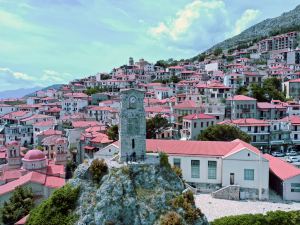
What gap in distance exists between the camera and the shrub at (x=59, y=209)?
87.5 feet

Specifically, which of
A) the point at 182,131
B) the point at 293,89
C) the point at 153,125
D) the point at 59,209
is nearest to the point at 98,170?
the point at 59,209

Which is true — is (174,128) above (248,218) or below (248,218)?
above

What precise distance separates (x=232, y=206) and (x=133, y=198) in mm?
12222

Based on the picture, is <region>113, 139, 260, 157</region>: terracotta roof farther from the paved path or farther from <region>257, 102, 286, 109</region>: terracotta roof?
→ <region>257, 102, 286, 109</region>: terracotta roof

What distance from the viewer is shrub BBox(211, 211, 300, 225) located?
2749 cm

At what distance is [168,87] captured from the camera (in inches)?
3661

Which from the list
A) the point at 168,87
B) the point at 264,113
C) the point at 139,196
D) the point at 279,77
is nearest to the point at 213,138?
the point at 264,113

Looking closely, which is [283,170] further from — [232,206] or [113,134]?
[113,134]

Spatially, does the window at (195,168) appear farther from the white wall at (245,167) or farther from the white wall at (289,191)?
the white wall at (289,191)

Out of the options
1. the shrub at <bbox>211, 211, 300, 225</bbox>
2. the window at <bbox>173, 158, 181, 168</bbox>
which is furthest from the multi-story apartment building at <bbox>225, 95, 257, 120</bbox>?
the shrub at <bbox>211, 211, 300, 225</bbox>

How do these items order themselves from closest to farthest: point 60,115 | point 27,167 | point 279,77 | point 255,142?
point 27,167
point 255,142
point 60,115
point 279,77

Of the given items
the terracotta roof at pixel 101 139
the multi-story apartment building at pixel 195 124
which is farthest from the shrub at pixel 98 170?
the multi-story apartment building at pixel 195 124

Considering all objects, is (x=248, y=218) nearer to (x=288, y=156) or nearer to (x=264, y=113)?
(x=288, y=156)

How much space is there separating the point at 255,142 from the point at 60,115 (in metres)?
48.0
